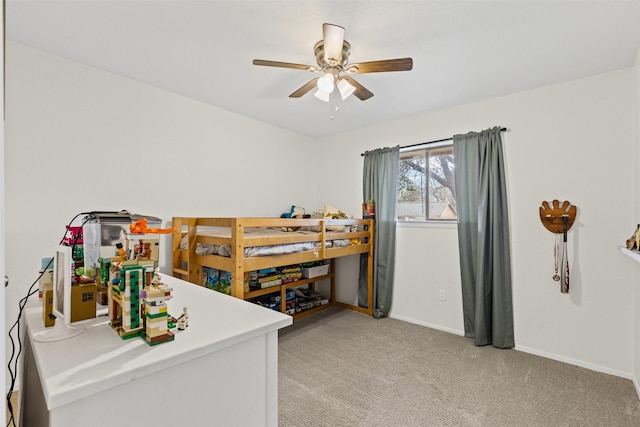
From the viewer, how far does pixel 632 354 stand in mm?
2236

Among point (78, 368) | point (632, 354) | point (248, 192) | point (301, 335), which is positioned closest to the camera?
point (78, 368)

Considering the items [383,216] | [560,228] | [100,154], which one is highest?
[100,154]

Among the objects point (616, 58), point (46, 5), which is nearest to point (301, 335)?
point (46, 5)

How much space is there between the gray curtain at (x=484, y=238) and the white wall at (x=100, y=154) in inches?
89.0

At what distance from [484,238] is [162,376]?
2775mm

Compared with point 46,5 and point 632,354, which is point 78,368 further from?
point 632,354

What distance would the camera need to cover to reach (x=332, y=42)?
1.70 meters

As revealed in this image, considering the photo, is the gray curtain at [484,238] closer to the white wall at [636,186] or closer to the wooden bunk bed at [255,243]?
the white wall at [636,186]

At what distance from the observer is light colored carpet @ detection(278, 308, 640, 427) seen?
69.8 inches

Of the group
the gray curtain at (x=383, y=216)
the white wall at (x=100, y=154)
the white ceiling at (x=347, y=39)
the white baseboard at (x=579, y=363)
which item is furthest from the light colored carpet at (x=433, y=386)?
the white ceiling at (x=347, y=39)

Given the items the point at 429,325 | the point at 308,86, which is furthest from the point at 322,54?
the point at 429,325

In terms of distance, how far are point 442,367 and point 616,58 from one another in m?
2.56

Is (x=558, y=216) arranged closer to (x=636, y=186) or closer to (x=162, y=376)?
(x=636, y=186)

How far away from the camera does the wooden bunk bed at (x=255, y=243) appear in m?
2.21
